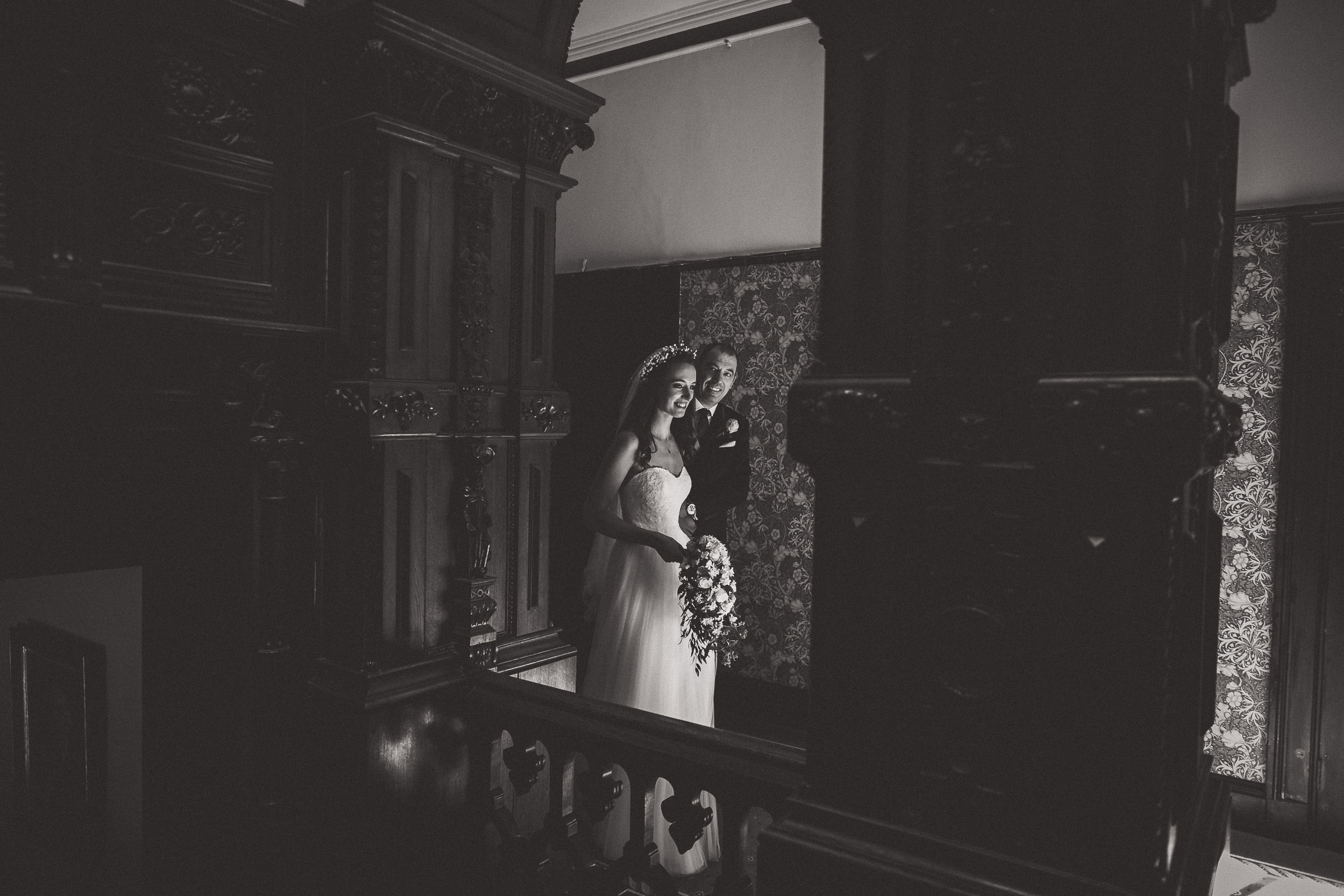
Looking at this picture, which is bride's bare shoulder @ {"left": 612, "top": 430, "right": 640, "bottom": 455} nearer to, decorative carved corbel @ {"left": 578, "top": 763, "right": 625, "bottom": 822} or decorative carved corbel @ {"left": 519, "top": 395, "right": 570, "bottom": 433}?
decorative carved corbel @ {"left": 519, "top": 395, "right": 570, "bottom": 433}

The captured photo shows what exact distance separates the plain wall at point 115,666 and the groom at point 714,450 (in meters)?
2.93

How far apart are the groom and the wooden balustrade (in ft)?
8.28

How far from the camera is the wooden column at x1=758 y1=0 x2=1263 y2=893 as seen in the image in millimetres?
1119

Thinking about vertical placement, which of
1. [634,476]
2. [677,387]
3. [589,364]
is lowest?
[634,476]

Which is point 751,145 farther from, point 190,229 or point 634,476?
point 190,229

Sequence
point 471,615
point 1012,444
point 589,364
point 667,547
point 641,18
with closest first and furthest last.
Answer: point 1012,444 < point 471,615 < point 667,547 < point 641,18 < point 589,364

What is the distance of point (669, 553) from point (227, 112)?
2192mm

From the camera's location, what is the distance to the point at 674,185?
Answer: 5762 mm

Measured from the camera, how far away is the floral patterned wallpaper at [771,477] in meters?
5.20

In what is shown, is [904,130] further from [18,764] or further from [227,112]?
[18,764]

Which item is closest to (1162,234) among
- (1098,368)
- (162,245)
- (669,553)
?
(1098,368)

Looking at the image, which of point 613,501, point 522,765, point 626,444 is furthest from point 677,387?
point 522,765

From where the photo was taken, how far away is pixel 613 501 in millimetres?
3711

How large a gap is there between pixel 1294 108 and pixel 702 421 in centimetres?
309
